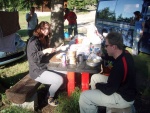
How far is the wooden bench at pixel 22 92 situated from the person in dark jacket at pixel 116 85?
89 centimetres

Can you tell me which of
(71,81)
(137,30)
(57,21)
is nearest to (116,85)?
(71,81)

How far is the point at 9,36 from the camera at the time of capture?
4.48 metres

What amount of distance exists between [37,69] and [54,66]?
1.34ft

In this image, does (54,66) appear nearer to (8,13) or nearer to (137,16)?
(8,13)

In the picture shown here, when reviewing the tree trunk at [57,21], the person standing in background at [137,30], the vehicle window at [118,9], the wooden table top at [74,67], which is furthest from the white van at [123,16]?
the wooden table top at [74,67]

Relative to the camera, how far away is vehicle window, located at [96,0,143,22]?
874cm

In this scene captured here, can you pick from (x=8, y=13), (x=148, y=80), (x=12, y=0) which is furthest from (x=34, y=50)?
(x=148, y=80)

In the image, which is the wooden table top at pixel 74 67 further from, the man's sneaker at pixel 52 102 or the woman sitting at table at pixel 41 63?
the man's sneaker at pixel 52 102

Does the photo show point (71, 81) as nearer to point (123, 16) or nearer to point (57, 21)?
point (57, 21)

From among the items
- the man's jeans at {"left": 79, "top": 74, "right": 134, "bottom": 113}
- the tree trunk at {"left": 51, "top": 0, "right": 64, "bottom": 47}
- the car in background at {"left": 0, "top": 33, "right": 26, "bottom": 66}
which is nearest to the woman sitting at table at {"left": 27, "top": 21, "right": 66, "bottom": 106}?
the man's jeans at {"left": 79, "top": 74, "right": 134, "bottom": 113}

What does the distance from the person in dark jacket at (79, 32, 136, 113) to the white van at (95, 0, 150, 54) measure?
502 cm

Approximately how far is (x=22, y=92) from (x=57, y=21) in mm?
3599

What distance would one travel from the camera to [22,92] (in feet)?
11.4

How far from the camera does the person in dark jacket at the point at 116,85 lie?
280 cm
